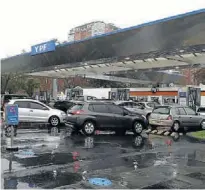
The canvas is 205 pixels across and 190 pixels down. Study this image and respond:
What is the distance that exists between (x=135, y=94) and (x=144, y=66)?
49.5 feet

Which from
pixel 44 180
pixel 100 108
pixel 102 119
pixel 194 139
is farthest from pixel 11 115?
pixel 194 139

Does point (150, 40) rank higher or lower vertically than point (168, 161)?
higher

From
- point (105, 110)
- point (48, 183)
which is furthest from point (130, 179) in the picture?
point (105, 110)

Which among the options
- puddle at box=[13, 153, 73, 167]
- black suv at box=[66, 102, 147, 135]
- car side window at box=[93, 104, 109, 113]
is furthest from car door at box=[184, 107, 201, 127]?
puddle at box=[13, 153, 73, 167]

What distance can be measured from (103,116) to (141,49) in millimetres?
9309

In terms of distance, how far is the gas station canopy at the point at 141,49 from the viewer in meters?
19.8

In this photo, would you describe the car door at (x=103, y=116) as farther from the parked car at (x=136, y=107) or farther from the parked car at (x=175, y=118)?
the parked car at (x=136, y=107)

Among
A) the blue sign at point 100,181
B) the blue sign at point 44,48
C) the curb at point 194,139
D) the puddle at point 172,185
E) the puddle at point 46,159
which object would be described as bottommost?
the puddle at point 172,185

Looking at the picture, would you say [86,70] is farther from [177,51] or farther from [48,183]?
[48,183]

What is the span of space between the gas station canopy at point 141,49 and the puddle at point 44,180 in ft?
46.2

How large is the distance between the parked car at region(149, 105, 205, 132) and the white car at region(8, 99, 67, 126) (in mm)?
4927

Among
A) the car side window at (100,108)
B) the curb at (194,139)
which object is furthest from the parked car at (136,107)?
the curb at (194,139)

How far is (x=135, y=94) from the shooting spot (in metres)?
41.9

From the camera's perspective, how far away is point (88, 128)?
1524cm
